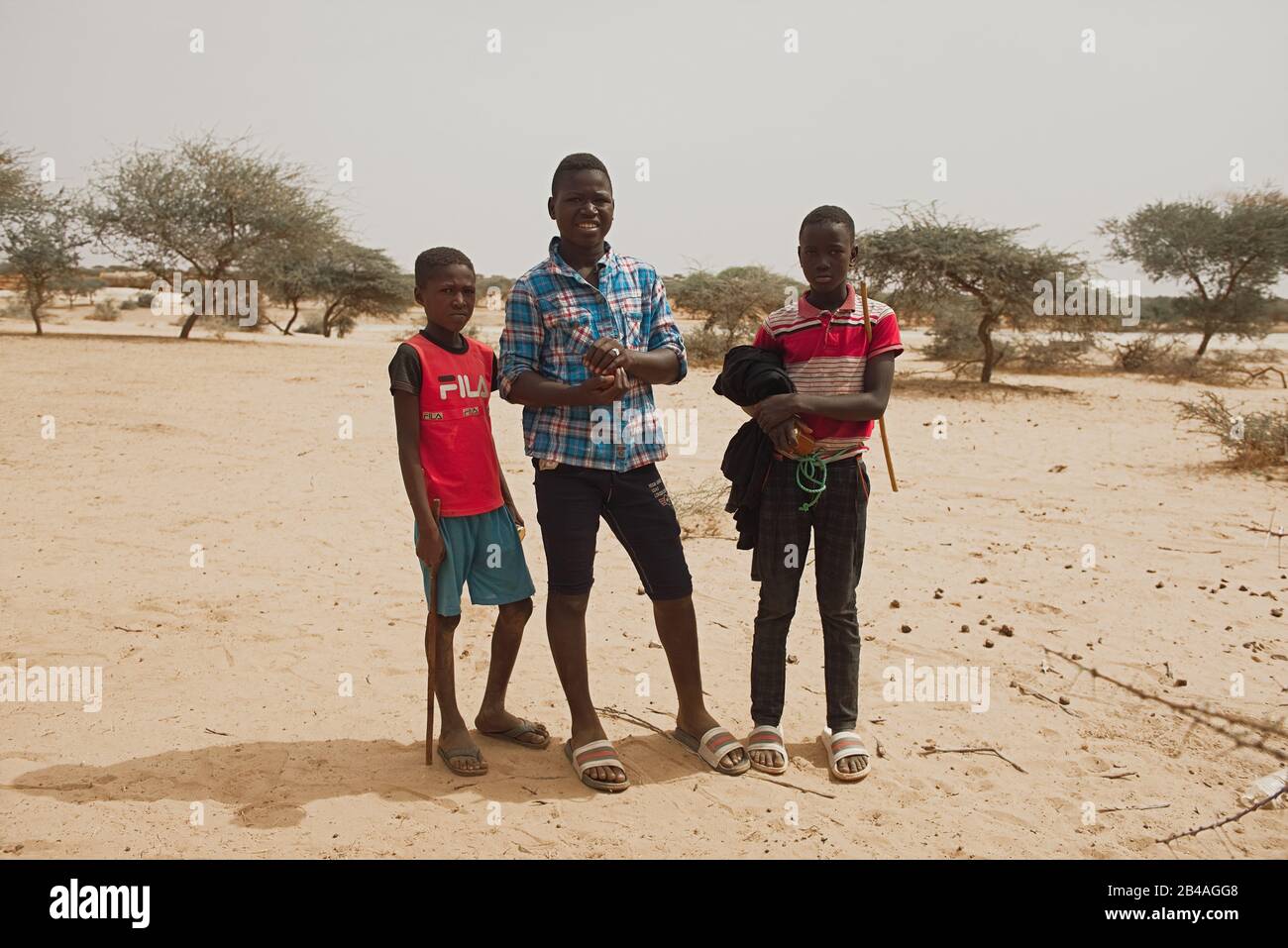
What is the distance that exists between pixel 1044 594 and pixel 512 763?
3160 millimetres

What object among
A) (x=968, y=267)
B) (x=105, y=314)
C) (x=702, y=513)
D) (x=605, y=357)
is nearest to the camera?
(x=605, y=357)

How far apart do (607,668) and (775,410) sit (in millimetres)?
1606

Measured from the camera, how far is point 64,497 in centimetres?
678

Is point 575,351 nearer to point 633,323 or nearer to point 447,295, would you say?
point 633,323

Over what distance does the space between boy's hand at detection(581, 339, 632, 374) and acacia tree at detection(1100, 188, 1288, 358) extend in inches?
788

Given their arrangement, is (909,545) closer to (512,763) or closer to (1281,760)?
(1281,760)

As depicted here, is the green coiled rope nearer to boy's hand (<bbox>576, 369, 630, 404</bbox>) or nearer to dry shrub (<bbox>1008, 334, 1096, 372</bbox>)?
boy's hand (<bbox>576, 369, 630, 404</bbox>)

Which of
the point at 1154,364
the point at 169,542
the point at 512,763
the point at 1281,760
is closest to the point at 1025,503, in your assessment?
the point at 1281,760

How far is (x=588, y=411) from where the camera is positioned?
3.00m

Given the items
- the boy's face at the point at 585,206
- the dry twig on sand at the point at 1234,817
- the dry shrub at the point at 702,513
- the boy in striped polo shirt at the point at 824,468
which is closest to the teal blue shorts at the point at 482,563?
the boy in striped polo shirt at the point at 824,468

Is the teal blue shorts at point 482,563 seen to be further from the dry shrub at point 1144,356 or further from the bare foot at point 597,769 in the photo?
the dry shrub at point 1144,356

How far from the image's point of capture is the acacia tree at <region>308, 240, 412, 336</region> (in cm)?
2859

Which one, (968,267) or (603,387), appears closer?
(603,387)

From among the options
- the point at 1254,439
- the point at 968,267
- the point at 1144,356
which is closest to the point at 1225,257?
the point at 1144,356
